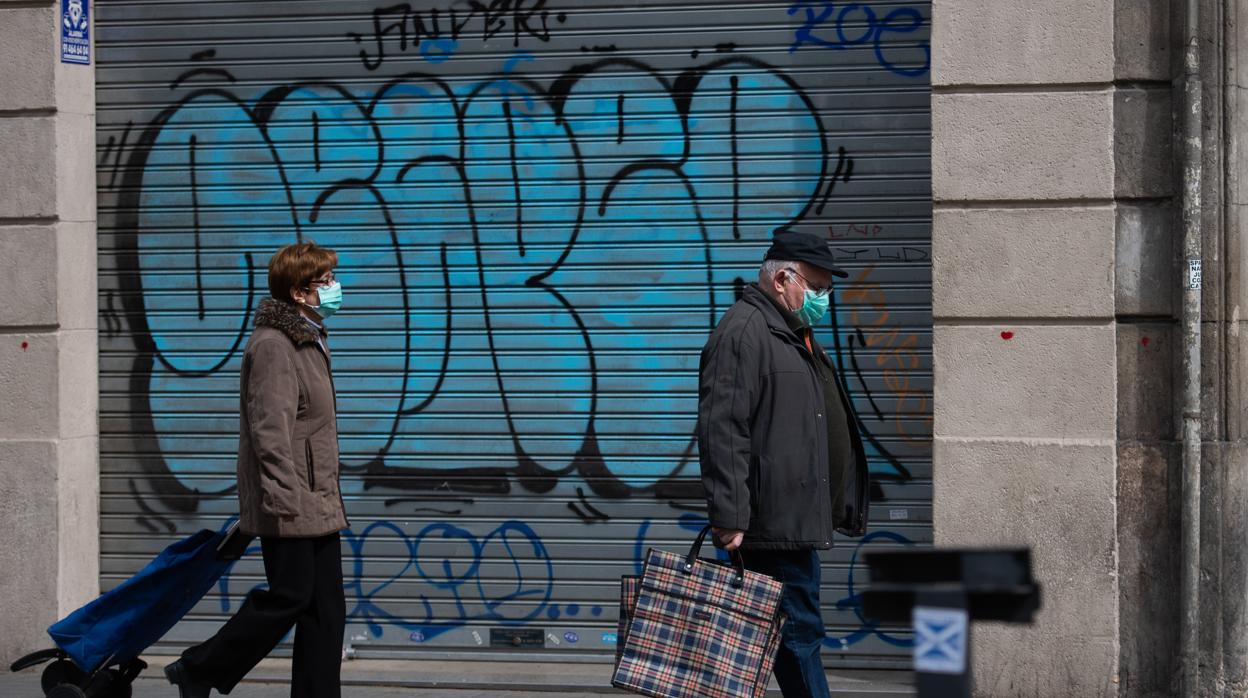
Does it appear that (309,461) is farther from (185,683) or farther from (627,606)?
(627,606)

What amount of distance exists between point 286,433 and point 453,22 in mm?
2783

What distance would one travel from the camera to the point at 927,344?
6.97m

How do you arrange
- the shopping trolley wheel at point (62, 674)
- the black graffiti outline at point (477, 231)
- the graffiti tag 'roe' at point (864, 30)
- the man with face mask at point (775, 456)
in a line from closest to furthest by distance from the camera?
the man with face mask at point (775, 456) → the shopping trolley wheel at point (62, 674) → the graffiti tag 'roe' at point (864, 30) → the black graffiti outline at point (477, 231)

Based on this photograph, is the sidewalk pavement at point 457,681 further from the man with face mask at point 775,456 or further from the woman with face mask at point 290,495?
the man with face mask at point 775,456

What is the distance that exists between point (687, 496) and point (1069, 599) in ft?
5.78

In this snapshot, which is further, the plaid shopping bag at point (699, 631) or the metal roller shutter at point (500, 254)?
the metal roller shutter at point (500, 254)

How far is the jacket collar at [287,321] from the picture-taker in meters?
5.46

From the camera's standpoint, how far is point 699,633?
16.3ft

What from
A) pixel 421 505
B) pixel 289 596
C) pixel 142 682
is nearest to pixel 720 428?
pixel 289 596

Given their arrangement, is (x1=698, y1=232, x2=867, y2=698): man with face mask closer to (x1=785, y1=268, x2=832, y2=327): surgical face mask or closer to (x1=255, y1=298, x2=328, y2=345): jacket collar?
(x1=785, y1=268, x2=832, y2=327): surgical face mask

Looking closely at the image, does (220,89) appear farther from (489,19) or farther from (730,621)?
(730,621)

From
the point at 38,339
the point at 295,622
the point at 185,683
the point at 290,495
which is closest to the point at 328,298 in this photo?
the point at 290,495

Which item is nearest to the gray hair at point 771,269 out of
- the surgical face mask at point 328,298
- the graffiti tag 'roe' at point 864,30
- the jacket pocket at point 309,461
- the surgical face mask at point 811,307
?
the surgical face mask at point 811,307

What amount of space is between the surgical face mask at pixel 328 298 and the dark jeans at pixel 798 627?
184 cm
